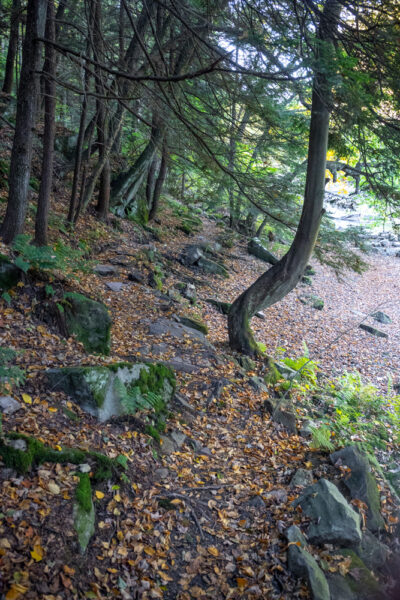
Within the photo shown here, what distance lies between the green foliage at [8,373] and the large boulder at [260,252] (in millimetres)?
15855

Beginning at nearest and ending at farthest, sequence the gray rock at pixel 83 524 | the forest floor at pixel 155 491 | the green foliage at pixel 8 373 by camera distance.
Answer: the forest floor at pixel 155 491, the gray rock at pixel 83 524, the green foliage at pixel 8 373

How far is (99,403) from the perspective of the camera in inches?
184

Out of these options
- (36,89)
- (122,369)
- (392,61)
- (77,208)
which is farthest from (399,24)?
(77,208)

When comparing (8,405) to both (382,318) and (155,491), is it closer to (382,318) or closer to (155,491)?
(155,491)

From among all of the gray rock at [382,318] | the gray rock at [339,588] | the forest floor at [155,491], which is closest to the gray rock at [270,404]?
the forest floor at [155,491]

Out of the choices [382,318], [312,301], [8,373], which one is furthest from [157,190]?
[8,373]

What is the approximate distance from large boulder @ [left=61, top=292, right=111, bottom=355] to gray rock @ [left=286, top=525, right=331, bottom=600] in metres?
3.65

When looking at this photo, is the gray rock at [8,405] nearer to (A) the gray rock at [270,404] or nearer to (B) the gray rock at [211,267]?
(A) the gray rock at [270,404]

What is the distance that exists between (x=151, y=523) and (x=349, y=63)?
596cm

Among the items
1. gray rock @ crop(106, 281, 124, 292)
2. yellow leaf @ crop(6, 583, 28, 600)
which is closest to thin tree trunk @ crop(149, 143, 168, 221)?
gray rock @ crop(106, 281, 124, 292)

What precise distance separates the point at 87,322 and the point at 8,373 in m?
2.20

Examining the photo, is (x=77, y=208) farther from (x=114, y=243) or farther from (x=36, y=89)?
(x=36, y=89)

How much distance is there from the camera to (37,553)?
2.82m

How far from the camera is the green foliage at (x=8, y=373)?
13.2 ft
